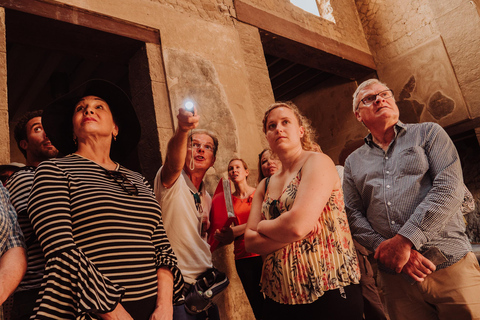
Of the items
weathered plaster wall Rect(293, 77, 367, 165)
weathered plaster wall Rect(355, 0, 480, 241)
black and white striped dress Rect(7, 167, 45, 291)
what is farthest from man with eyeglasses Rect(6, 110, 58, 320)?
weathered plaster wall Rect(355, 0, 480, 241)

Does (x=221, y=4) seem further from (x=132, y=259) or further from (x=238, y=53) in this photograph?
(x=132, y=259)

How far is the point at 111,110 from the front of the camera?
1.82 m

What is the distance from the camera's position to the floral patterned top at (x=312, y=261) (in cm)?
150

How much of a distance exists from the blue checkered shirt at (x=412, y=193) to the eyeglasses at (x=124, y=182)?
131cm

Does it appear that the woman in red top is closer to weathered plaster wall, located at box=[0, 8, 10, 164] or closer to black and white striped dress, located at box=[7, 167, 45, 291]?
black and white striped dress, located at box=[7, 167, 45, 291]

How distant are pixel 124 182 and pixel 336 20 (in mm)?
5831

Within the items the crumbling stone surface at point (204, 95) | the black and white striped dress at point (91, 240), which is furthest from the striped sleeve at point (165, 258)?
the crumbling stone surface at point (204, 95)

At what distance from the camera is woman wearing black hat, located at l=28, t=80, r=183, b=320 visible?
1170 millimetres

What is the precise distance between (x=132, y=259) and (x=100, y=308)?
24cm

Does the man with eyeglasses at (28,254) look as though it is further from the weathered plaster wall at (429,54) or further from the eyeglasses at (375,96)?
the weathered plaster wall at (429,54)

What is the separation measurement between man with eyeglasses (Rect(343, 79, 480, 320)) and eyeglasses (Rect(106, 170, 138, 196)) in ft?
Answer: 4.29

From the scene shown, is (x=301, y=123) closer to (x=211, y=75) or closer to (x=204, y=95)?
(x=204, y=95)

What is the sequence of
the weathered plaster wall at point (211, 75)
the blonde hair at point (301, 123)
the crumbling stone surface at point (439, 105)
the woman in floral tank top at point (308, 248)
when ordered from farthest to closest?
the crumbling stone surface at point (439, 105)
the weathered plaster wall at point (211, 75)
the blonde hair at point (301, 123)
the woman in floral tank top at point (308, 248)

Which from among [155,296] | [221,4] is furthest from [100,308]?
[221,4]
